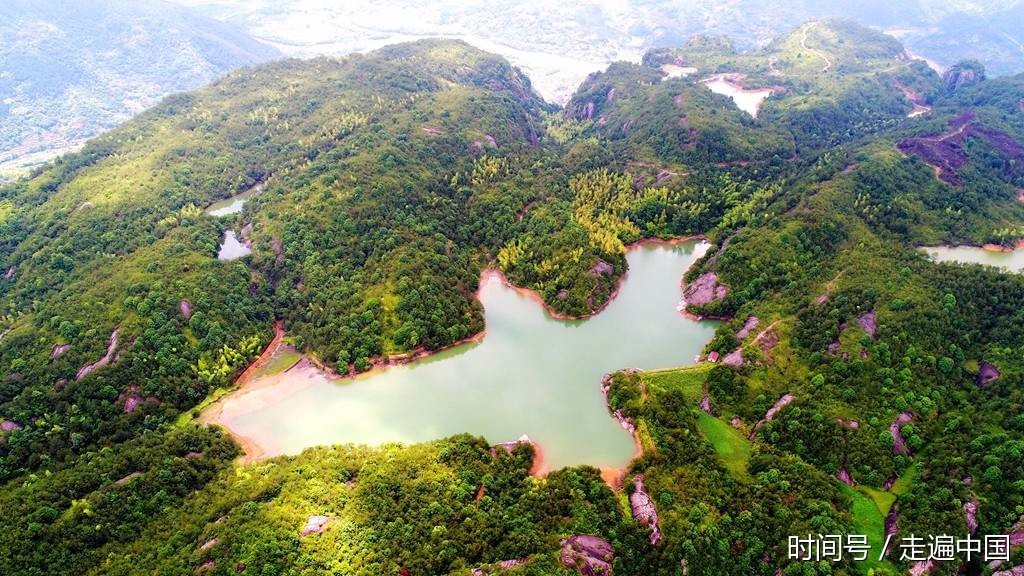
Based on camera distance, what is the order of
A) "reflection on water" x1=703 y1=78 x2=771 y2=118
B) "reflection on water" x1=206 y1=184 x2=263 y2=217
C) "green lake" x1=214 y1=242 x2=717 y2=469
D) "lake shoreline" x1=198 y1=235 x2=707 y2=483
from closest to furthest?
"lake shoreline" x1=198 y1=235 x2=707 y2=483, "green lake" x1=214 y1=242 x2=717 y2=469, "reflection on water" x1=206 y1=184 x2=263 y2=217, "reflection on water" x1=703 y1=78 x2=771 y2=118

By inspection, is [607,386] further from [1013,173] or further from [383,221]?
[1013,173]

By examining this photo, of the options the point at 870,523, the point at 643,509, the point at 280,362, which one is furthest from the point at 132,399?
the point at 870,523

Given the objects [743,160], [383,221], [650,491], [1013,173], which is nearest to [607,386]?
[650,491]

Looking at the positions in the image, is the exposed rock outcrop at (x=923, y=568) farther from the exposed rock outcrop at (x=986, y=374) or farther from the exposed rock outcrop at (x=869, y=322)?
the exposed rock outcrop at (x=869, y=322)

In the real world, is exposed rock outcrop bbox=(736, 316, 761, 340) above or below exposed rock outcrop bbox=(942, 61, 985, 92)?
below

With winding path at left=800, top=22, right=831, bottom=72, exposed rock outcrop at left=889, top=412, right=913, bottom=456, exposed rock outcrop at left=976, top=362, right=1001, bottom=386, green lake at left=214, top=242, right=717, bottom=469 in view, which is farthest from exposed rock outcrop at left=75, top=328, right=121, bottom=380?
winding path at left=800, top=22, right=831, bottom=72

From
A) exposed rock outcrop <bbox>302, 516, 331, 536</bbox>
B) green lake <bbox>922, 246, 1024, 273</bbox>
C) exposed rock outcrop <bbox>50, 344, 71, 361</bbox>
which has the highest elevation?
green lake <bbox>922, 246, 1024, 273</bbox>

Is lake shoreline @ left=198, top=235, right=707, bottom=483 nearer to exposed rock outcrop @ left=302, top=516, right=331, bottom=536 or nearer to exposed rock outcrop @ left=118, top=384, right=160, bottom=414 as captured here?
exposed rock outcrop @ left=118, top=384, right=160, bottom=414

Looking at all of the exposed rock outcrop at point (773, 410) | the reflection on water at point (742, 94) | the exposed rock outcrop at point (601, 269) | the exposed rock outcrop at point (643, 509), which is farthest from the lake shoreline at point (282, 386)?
the reflection on water at point (742, 94)
